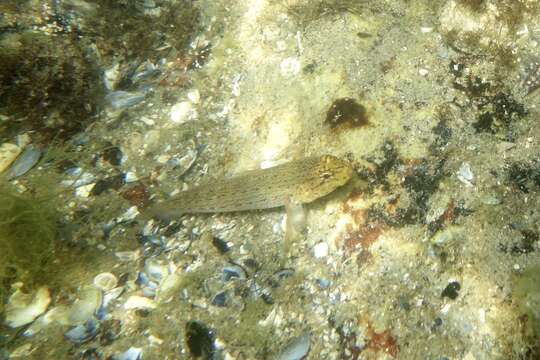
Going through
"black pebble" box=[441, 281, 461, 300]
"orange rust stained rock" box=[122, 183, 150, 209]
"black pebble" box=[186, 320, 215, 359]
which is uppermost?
"orange rust stained rock" box=[122, 183, 150, 209]

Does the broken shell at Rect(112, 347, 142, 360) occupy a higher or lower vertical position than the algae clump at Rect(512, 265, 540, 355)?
lower

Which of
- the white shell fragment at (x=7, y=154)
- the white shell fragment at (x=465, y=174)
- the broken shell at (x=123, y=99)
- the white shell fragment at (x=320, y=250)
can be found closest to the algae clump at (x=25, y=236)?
the white shell fragment at (x=7, y=154)

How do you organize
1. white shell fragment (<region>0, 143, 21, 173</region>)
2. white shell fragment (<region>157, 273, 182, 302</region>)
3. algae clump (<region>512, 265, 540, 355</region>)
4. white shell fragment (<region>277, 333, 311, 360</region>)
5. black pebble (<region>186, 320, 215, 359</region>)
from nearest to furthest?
algae clump (<region>512, 265, 540, 355</region>) < white shell fragment (<region>277, 333, 311, 360</region>) < black pebble (<region>186, 320, 215, 359</region>) < white shell fragment (<region>157, 273, 182, 302</region>) < white shell fragment (<region>0, 143, 21, 173</region>)

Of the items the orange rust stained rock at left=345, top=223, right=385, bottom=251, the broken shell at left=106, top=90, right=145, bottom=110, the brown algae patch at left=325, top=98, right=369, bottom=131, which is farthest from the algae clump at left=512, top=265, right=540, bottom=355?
the broken shell at left=106, top=90, right=145, bottom=110

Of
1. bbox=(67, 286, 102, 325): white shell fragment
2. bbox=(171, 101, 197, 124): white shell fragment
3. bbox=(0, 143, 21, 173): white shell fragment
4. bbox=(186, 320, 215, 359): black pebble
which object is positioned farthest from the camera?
bbox=(171, 101, 197, 124): white shell fragment

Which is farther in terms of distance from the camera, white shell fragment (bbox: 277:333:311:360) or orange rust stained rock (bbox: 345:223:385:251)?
orange rust stained rock (bbox: 345:223:385:251)

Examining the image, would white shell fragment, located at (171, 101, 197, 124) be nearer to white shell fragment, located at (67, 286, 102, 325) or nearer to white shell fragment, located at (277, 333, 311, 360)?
white shell fragment, located at (67, 286, 102, 325)

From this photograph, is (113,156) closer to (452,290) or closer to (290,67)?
(290,67)

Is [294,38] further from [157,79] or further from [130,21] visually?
[130,21]
